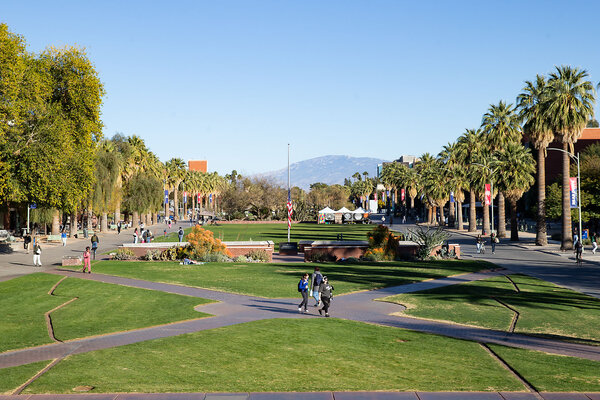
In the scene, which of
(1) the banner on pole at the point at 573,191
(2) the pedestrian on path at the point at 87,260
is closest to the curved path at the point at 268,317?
(2) the pedestrian on path at the point at 87,260

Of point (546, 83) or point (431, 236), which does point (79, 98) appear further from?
point (546, 83)

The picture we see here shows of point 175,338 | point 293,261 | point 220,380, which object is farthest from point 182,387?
point 293,261

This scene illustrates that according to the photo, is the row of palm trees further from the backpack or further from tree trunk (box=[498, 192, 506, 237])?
the backpack

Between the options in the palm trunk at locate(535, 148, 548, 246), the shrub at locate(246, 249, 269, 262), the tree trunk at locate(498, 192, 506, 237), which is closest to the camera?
the shrub at locate(246, 249, 269, 262)

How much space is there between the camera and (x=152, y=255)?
40531 millimetres

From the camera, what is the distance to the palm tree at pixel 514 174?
205 ft

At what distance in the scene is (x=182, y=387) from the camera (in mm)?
12344

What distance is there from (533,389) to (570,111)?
4482 centimetres

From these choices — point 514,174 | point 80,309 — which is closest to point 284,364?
point 80,309

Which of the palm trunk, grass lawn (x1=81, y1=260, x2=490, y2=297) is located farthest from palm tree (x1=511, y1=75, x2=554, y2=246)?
grass lawn (x1=81, y1=260, x2=490, y2=297)

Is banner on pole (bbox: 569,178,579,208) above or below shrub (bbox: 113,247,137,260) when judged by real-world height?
above

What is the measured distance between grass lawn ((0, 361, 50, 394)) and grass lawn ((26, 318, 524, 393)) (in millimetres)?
421

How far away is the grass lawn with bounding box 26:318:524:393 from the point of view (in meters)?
12.6

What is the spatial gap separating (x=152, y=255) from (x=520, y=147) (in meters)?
44.6
